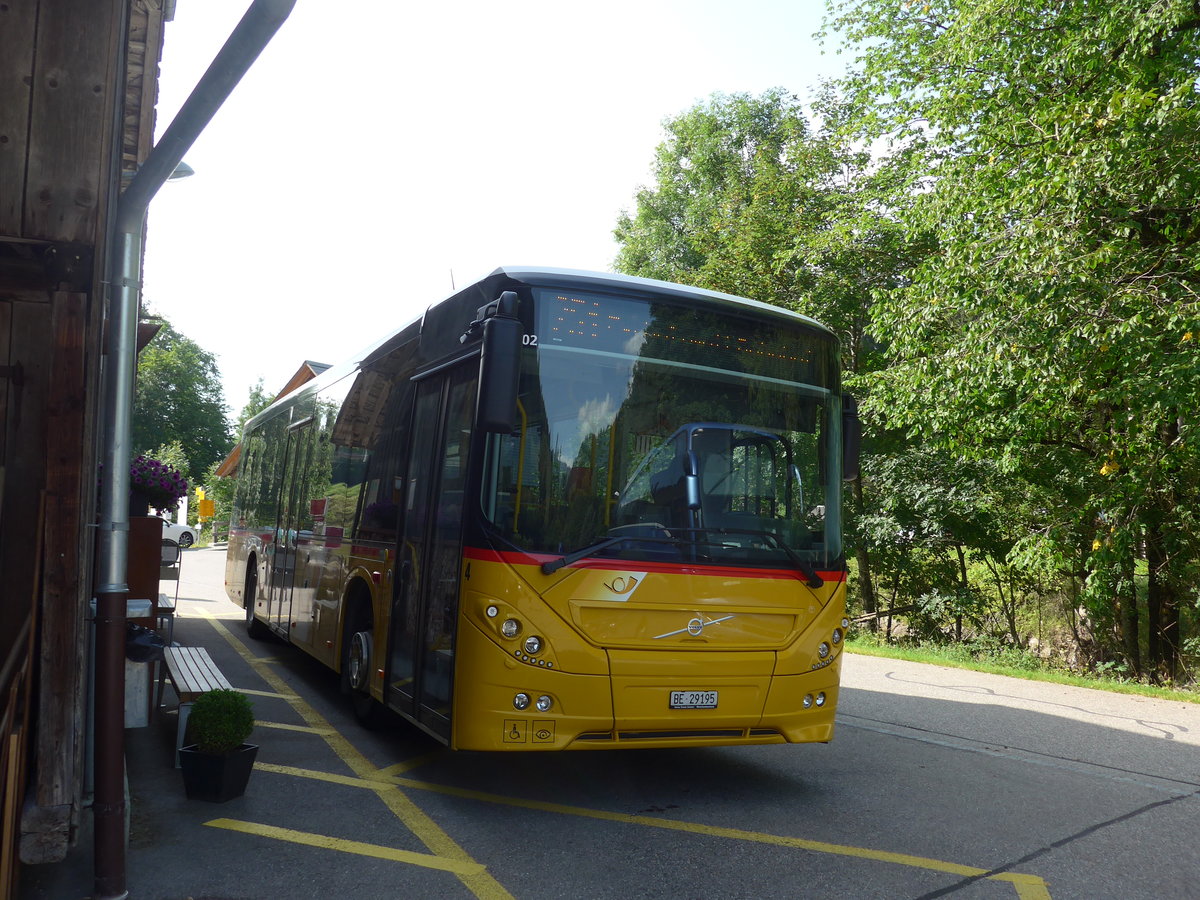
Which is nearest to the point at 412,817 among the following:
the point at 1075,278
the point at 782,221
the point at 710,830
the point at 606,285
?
the point at 710,830

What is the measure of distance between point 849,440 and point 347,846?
385 centimetres

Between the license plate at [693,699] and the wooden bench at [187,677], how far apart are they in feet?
8.56

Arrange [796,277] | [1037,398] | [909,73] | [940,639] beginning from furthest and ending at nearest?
[796,277] < [940,639] < [909,73] < [1037,398]

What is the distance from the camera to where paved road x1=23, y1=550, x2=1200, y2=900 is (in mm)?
4531

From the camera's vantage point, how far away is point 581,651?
5.43 m

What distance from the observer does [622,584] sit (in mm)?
5504

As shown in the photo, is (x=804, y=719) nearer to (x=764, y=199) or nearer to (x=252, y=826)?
(x=252, y=826)

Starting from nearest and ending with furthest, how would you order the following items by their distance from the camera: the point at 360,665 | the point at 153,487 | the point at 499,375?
1. the point at 499,375
2. the point at 360,665
3. the point at 153,487

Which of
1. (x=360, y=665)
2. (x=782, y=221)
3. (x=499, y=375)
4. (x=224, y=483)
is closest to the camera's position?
(x=499, y=375)

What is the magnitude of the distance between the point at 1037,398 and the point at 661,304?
911 cm

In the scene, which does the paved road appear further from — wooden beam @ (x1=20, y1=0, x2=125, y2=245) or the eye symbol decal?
wooden beam @ (x1=20, y1=0, x2=125, y2=245)

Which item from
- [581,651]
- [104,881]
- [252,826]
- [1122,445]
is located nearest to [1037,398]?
[1122,445]

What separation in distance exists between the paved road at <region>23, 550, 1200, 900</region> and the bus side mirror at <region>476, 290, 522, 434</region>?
6.99ft

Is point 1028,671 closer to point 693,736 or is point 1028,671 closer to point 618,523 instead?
point 693,736
